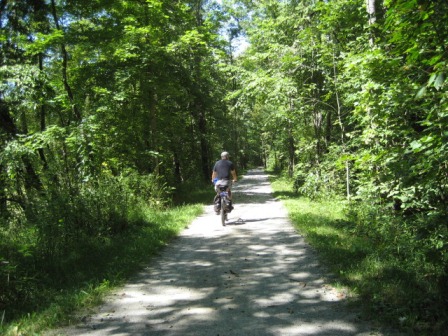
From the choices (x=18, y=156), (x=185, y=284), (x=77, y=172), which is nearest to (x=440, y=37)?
(x=185, y=284)

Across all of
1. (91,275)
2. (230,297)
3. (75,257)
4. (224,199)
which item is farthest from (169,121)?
(230,297)

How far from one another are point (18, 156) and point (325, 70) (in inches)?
408

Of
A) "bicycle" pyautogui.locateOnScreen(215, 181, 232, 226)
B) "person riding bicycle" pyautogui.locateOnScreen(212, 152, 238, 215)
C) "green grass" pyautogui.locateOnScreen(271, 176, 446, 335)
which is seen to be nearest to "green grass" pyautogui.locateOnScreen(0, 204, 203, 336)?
"bicycle" pyautogui.locateOnScreen(215, 181, 232, 226)

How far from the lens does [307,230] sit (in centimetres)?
824

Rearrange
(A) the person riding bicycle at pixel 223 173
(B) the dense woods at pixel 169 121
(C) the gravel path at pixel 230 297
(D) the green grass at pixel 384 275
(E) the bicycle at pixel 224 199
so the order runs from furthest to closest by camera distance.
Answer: (A) the person riding bicycle at pixel 223 173 < (E) the bicycle at pixel 224 199 < (B) the dense woods at pixel 169 121 < (C) the gravel path at pixel 230 297 < (D) the green grass at pixel 384 275

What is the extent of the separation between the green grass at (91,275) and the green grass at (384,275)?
346cm

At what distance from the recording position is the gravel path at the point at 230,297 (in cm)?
391

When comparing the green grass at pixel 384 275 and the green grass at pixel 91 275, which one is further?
the green grass at pixel 91 275

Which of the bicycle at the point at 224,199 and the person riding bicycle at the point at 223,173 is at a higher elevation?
the person riding bicycle at the point at 223,173

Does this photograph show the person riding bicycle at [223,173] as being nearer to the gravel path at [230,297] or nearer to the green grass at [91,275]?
the green grass at [91,275]

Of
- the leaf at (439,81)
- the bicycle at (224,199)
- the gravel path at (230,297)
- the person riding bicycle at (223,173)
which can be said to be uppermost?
the leaf at (439,81)

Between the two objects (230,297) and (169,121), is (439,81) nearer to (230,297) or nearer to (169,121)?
(230,297)

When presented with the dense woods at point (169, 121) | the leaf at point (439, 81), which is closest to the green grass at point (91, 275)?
the dense woods at point (169, 121)

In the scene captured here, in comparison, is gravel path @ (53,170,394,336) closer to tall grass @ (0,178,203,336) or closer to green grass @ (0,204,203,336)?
green grass @ (0,204,203,336)
